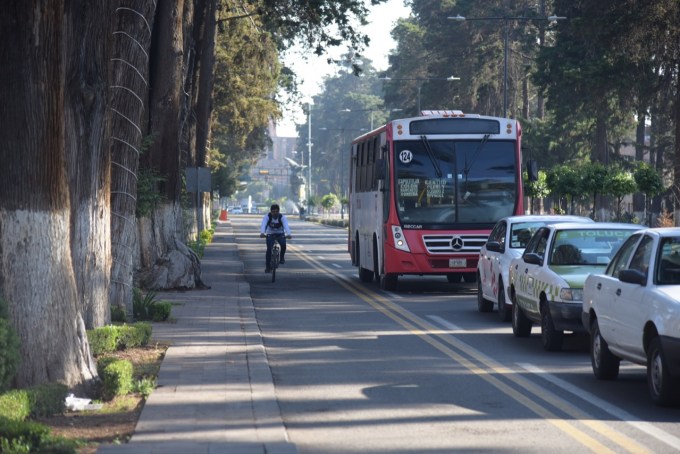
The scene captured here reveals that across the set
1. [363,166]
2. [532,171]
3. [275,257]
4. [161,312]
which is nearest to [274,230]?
[275,257]

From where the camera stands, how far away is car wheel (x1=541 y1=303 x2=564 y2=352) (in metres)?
16.0

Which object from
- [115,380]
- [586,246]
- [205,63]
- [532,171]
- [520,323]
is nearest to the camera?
[115,380]

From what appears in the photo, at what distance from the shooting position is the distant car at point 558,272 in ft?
51.7

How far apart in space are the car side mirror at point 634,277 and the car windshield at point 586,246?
15.6 feet

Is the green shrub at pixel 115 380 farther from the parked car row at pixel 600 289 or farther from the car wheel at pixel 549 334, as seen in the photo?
the car wheel at pixel 549 334

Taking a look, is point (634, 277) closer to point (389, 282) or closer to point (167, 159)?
point (389, 282)

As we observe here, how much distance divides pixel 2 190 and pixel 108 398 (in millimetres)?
2105

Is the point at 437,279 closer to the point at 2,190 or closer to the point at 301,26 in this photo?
the point at 301,26

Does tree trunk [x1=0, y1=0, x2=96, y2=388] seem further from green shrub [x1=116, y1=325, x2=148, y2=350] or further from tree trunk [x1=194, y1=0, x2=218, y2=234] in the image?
tree trunk [x1=194, y1=0, x2=218, y2=234]

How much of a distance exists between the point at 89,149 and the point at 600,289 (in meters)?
5.98

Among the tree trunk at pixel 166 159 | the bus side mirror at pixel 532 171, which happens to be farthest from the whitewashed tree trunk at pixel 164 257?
the bus side mirror at pixel 532 171

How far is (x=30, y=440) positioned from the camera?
8.77 metres

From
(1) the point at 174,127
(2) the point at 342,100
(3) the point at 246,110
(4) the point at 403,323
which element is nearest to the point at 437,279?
(1) the point at 174,127

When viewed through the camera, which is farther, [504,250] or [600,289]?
[504,250]
